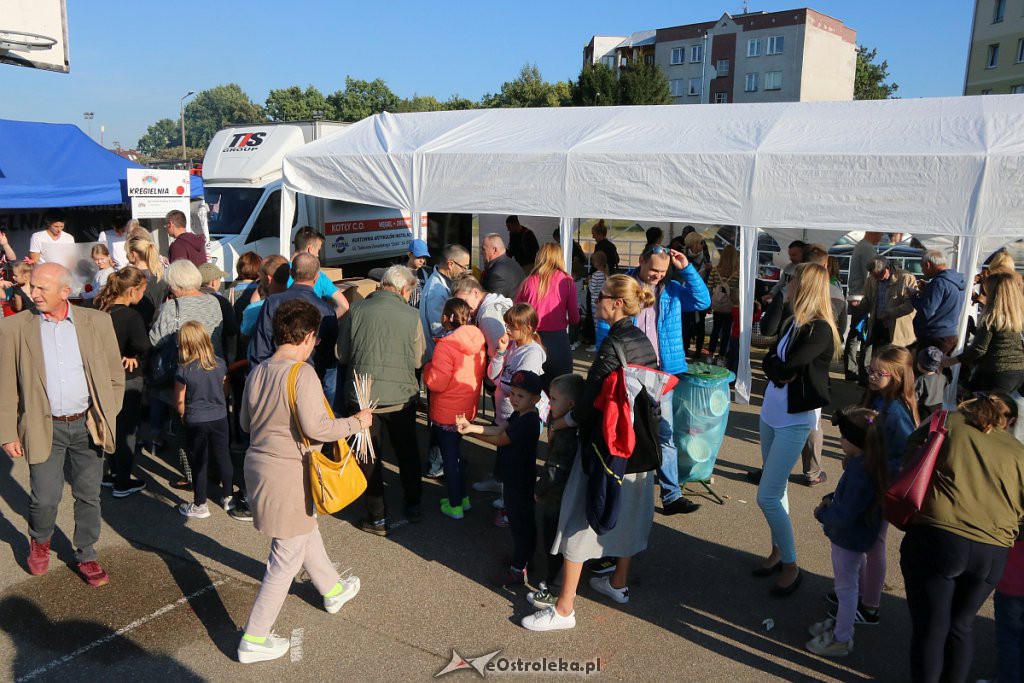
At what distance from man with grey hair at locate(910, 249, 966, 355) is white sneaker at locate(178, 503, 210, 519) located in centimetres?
A: 601

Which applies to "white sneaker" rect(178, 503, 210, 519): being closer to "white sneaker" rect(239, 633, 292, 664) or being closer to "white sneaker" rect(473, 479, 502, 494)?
"white sneaker" rect(239, 633, 292, 664)

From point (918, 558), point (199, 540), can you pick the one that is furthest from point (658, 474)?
point (199, 540)

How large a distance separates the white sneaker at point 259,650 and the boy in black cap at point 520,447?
4.32ft

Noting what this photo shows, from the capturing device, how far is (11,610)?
12.6ft

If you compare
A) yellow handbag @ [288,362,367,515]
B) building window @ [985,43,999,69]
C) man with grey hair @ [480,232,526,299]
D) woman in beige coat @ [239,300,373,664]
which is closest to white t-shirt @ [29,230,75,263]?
man with grey hair @ [480,232,526,299]

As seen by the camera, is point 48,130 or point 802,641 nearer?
point 802,641

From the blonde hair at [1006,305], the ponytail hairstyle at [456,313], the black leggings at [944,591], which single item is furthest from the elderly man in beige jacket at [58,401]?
the blonde hair at [1006,305]

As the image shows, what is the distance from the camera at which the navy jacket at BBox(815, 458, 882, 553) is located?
325cm

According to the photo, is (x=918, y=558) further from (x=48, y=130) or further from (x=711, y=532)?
(x=48, y=130)

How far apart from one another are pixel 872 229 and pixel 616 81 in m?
36.8

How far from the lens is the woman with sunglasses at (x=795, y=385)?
386 cm

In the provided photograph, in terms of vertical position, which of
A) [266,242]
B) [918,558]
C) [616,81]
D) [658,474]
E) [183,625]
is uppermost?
[616,81]

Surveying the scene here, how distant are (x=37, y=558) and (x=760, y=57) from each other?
64998mm

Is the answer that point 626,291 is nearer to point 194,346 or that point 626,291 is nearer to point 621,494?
point 621,494
